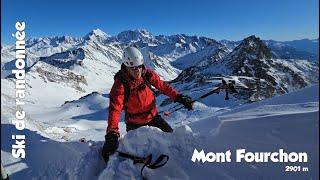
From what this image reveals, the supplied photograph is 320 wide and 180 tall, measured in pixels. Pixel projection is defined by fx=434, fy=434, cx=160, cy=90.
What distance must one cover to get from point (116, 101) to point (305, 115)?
10.3ft

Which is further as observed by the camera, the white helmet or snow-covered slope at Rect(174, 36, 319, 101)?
snow-covered slope at Rect(174, 36, 319, 101)

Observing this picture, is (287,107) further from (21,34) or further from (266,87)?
(266,87)

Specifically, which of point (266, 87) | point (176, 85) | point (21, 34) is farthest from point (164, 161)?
point (176, 85)

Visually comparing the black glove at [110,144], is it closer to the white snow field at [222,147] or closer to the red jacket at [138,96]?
the white snow field at [222,147]

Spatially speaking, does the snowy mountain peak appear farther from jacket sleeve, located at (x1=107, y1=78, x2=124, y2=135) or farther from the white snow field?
jacket sleeve, located at (x1=107, y1=78, x2=124, y2=135)

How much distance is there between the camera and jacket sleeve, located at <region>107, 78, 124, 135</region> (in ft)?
22.6

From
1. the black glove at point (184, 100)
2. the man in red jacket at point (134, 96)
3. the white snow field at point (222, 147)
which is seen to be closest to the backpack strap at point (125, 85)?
the man in red jacket at point (134, 96)

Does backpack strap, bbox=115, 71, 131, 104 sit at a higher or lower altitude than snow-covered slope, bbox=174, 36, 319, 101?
lower

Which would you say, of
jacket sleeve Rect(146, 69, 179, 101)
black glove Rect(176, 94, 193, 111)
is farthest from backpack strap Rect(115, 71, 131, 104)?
black glove Rect(176, 94, 193, 111)

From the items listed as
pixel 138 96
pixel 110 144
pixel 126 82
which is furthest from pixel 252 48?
pixel 110 144

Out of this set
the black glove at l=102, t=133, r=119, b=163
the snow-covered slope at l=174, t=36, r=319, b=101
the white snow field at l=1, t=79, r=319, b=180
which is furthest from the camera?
the snow-covered slope at l=174, t=36, r=319, b=101

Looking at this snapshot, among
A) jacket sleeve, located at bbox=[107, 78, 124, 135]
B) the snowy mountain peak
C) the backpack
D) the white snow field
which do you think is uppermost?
the snowy mountain peak

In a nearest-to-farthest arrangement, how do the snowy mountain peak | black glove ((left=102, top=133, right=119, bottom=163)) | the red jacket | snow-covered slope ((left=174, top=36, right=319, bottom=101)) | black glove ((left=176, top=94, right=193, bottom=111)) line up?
black glove ((left=102, top=133, right=119, bottom=163))
the red jacket
black glove ((left=176, top=94, right=193, bottom=111))
snow-covered slope ((left=174, top=36, right=319, bottom=101))
the snowy mountain peak

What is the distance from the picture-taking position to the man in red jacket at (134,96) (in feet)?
23.2
